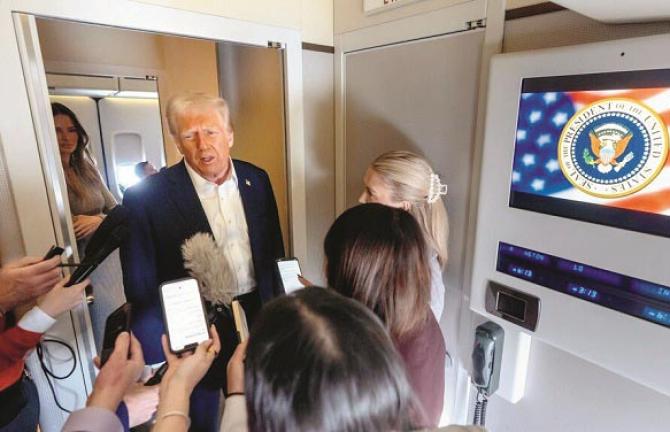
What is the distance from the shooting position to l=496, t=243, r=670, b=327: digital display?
0.72 metres

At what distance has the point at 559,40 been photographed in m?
0.93

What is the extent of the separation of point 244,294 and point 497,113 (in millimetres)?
908

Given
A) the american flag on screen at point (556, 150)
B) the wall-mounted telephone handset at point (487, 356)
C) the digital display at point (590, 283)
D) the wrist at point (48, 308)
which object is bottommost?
the wall-mounted telephone handset at point (487, 356)

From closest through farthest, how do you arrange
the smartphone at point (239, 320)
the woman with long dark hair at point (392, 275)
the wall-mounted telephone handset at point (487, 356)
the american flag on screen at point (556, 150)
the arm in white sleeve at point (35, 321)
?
1. the american flag on screen at point (556, 150)
2. the woman with long dark hair at point (392, 275)
3. the arm in white sleeve at point (35, 321)
4. the smartphone at point (239, 320)
5. the wall-mounted telephone handset at point (487, 356)

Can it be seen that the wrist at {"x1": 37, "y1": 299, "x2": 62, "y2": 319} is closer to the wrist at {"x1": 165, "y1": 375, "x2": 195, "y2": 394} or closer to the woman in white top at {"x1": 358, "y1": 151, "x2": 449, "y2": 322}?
the wrist at {"x1": 165, "y1": 375, "x2": 195, "y2": 394}

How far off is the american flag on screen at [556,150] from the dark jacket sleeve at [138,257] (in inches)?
39.4

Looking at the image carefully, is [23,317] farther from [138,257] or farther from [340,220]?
[340,220]

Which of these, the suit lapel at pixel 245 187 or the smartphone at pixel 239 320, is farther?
the suit lapel at pixel 245 187

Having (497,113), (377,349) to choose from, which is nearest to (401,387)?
(377,349)

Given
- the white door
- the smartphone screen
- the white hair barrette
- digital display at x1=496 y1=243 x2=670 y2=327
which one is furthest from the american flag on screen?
the white door

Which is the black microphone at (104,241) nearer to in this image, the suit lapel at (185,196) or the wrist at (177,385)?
the suit lapel at (185,196)

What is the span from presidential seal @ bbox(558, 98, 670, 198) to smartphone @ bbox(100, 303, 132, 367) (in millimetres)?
1103

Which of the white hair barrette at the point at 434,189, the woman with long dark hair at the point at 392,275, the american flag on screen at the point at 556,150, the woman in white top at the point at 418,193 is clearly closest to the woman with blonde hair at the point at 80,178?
the woman with long dark hair at the point at 392,275

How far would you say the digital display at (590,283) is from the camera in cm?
72
